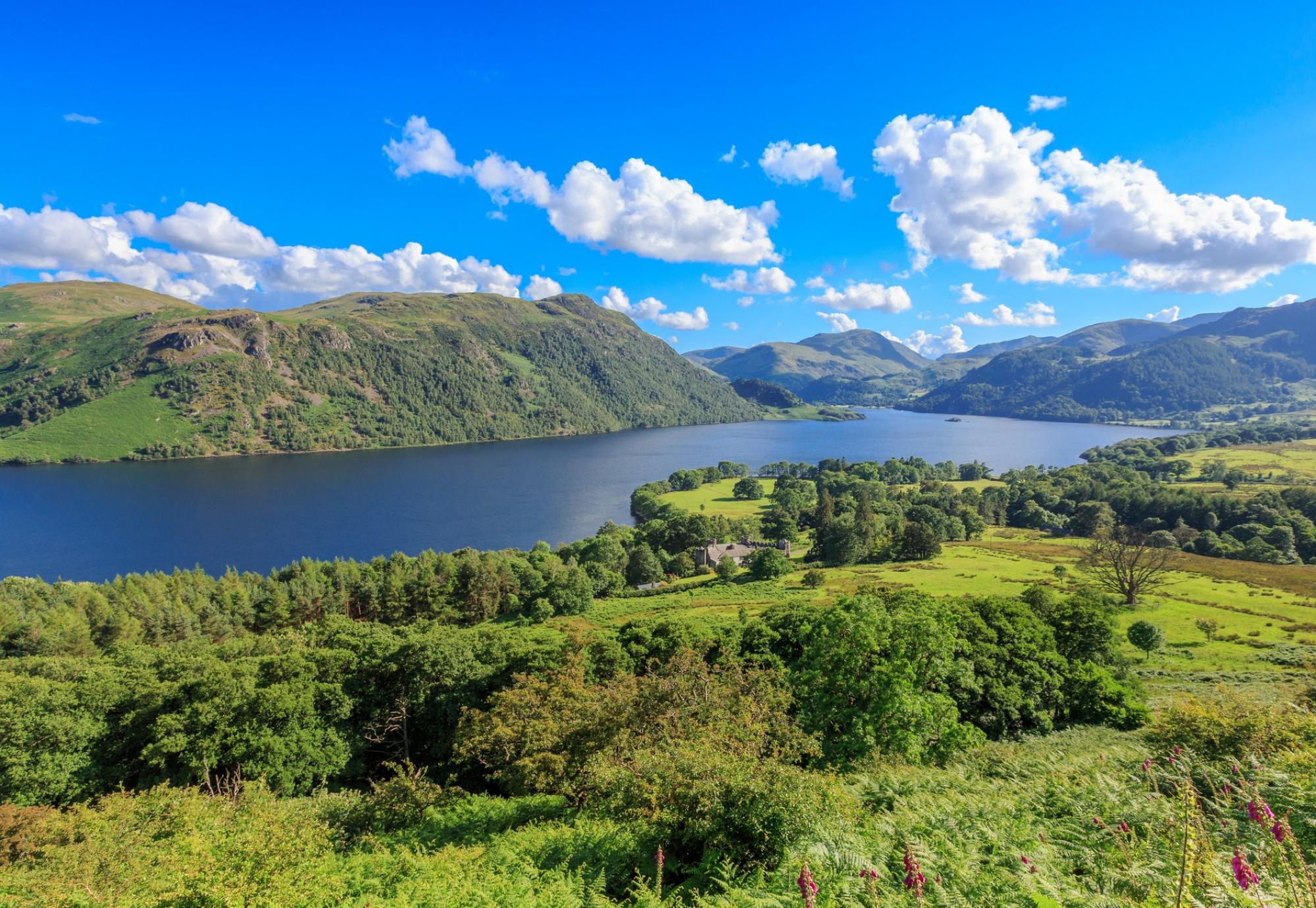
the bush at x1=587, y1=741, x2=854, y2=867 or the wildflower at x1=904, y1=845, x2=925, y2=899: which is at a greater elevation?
the wildflower at x1=904, y1=845, x2=925, y2=899

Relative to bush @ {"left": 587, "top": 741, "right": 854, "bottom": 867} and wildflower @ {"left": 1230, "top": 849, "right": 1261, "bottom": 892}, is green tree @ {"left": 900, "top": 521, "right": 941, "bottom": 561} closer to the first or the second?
bush @ {"left": 587, "top": 741, "right": 854, "bottom": 867}

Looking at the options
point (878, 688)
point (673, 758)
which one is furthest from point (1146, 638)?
point (673, 758)

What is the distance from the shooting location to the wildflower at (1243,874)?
509cm

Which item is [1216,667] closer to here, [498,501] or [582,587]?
[582,587]

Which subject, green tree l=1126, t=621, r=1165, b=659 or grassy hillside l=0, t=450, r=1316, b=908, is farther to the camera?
green tree l=1126, t=621, r=1165, b=659

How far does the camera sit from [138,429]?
198375mm

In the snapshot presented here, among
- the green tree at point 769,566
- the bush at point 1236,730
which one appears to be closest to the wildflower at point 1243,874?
the bush at point 1236,730

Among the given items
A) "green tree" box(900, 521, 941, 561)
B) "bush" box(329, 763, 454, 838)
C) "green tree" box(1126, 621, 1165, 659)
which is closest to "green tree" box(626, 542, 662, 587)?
"green tree" box(900, 521, 941, 561)

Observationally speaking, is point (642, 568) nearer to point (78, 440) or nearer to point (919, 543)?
point (919, 543)

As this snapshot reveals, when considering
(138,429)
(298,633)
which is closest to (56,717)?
(298,633)

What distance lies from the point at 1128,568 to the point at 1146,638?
1889cm

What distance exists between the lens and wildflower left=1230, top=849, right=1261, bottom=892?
16.7 ft

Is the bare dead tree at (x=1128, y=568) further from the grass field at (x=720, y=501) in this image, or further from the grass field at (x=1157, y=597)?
the grass field at (x=720, y=501)

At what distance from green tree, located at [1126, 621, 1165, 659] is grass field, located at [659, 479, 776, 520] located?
76.4m
